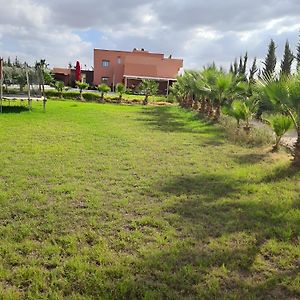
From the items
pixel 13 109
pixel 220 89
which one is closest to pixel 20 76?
pixel 13 109

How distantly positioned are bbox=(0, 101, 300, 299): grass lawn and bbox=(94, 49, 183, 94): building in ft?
135

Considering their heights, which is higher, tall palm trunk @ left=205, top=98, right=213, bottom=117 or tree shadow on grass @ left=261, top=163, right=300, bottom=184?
tall palm trunk @ left=205, top=98, right=213, bottom=117

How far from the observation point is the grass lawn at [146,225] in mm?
3252

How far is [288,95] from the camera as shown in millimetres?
7840

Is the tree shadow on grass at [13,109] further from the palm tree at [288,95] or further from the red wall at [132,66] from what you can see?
the red wall at [132,66]

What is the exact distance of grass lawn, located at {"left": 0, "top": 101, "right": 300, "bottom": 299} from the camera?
3.25 m

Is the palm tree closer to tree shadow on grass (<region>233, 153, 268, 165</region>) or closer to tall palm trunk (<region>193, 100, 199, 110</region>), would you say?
tree shadow on grass (<region>233, 153, 268, 165</region>)

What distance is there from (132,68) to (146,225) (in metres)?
46.8

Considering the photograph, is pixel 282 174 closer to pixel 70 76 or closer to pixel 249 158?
pixel 249 158

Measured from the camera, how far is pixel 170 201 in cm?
548

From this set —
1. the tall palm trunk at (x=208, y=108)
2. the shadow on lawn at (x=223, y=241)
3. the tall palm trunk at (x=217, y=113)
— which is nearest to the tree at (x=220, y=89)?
the tall palm trunk at (x=217, y=113)

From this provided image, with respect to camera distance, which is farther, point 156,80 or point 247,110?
point 156,80

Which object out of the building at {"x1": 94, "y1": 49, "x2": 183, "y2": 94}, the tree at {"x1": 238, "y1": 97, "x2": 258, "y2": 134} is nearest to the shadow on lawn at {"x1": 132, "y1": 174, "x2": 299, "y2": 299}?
the tree at {"x1": 238, "y1": 97, "x2": 258, "y2": 134}

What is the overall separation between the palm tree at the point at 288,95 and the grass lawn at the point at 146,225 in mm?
984
